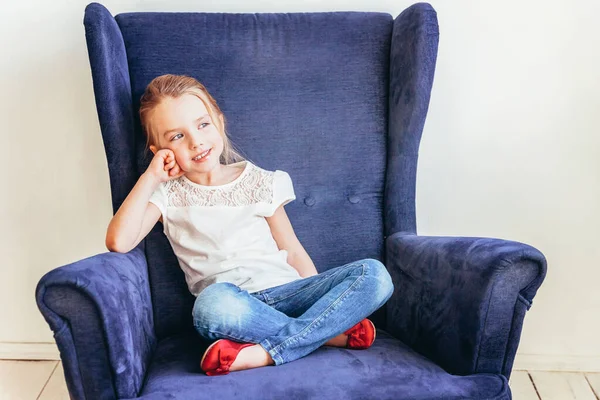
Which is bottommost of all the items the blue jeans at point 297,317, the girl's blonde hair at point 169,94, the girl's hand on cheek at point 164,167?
the blue jeans at point 297,317

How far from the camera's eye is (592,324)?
208cm

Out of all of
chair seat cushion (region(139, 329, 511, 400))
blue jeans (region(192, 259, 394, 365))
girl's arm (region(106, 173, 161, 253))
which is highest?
girl's arm (region(106, 173, 161, 253))

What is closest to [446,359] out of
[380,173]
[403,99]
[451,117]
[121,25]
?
[380,173]

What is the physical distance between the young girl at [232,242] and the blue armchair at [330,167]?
0.06 meters

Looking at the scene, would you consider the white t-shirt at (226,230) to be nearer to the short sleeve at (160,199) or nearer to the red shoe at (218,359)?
the short sleeve at (160,199)

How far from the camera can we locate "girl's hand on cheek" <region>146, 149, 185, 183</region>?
5.08ft

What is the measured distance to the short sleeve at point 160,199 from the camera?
62.3 inches

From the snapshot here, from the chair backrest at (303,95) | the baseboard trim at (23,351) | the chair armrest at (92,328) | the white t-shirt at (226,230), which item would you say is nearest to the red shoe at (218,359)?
the chair armrest at (92,328)

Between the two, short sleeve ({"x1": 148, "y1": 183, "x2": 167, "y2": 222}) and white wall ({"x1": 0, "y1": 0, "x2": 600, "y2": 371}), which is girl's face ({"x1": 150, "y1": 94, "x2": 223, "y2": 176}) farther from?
white wall ({"x1": 0, "y1": 0, "x2": 600, "y2": 371})

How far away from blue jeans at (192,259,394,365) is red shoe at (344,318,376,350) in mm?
26

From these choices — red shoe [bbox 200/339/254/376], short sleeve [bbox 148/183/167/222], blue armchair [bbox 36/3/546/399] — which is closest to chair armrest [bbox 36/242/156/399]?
blue armchair [bbox 36/3/546/399]

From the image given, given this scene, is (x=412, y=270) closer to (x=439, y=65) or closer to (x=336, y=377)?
(x=336, y=377)

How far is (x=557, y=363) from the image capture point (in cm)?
210

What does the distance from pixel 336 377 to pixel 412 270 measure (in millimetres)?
404
